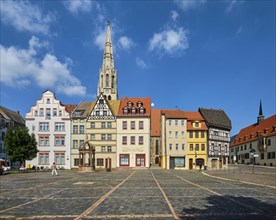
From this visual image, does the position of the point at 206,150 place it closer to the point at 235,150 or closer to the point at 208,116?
the point at 208,116

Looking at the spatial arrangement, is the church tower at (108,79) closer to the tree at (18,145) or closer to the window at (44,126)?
the window at (44,126)

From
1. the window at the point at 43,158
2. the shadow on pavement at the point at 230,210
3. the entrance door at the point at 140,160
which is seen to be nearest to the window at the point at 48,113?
the window at the point at 43,158

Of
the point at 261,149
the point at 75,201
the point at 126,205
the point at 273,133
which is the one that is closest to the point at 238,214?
the point at 126,205

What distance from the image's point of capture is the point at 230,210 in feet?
37.9

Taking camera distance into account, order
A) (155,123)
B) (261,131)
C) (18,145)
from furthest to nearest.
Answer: (155,123), (261,131), (18,145)

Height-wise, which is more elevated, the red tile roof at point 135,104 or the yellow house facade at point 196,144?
the red tile roof at point 135,104

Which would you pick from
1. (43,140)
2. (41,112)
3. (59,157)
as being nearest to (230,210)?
(59,157)

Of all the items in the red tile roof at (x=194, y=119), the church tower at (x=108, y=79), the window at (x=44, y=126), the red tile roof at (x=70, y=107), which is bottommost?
the window at (x=44, y=126)

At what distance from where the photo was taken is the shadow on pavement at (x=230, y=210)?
34.1 ft

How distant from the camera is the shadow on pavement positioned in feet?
34.1

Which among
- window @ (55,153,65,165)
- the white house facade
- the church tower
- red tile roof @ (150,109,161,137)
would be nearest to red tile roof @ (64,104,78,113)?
the white house facade

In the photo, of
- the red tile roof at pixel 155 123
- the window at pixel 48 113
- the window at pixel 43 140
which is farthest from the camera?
the red tile roof at pixel 155 123

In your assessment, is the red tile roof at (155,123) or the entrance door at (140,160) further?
the red tile roof at (155,123)

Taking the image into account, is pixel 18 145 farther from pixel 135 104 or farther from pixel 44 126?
pixel 135 104
